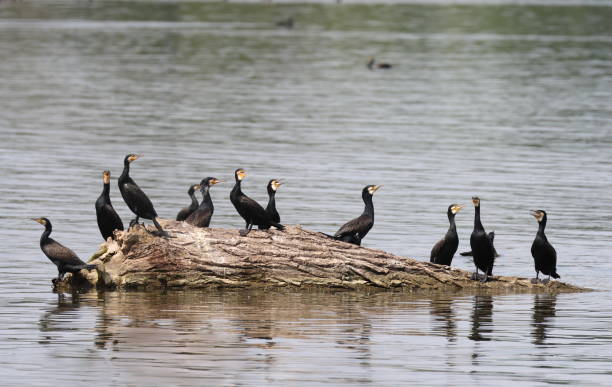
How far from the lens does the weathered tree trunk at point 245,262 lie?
21.1m

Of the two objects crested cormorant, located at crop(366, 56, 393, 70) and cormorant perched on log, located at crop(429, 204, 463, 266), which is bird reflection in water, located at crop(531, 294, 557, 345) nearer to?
cormorant perched on log, located at crop(429, 204, 463, 266)

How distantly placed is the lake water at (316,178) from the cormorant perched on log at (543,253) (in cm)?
71

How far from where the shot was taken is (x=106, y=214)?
71.4 feet

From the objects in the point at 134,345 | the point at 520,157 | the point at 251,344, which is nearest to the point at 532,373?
the point at 251,344

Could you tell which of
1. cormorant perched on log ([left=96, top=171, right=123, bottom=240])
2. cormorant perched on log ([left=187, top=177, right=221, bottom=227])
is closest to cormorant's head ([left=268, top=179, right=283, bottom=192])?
cormorant perched on log ([left=187, top=177, right=221, bottom=227])

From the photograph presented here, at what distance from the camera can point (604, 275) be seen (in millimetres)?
23734

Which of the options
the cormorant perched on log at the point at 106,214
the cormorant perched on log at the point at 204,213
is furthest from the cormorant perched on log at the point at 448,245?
the cormorant perched on log at the point at 106,214

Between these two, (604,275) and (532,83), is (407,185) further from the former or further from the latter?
(532,83)

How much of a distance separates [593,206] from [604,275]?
359 inches

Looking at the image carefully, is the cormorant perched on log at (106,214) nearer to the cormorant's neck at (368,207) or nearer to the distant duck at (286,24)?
the cormorant's neck at (368,207)

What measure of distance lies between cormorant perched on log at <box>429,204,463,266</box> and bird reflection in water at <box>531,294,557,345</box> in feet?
5.51

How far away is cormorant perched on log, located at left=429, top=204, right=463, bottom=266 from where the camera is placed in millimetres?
22438

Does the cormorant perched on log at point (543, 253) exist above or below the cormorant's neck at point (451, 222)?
below

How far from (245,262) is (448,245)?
352cm
